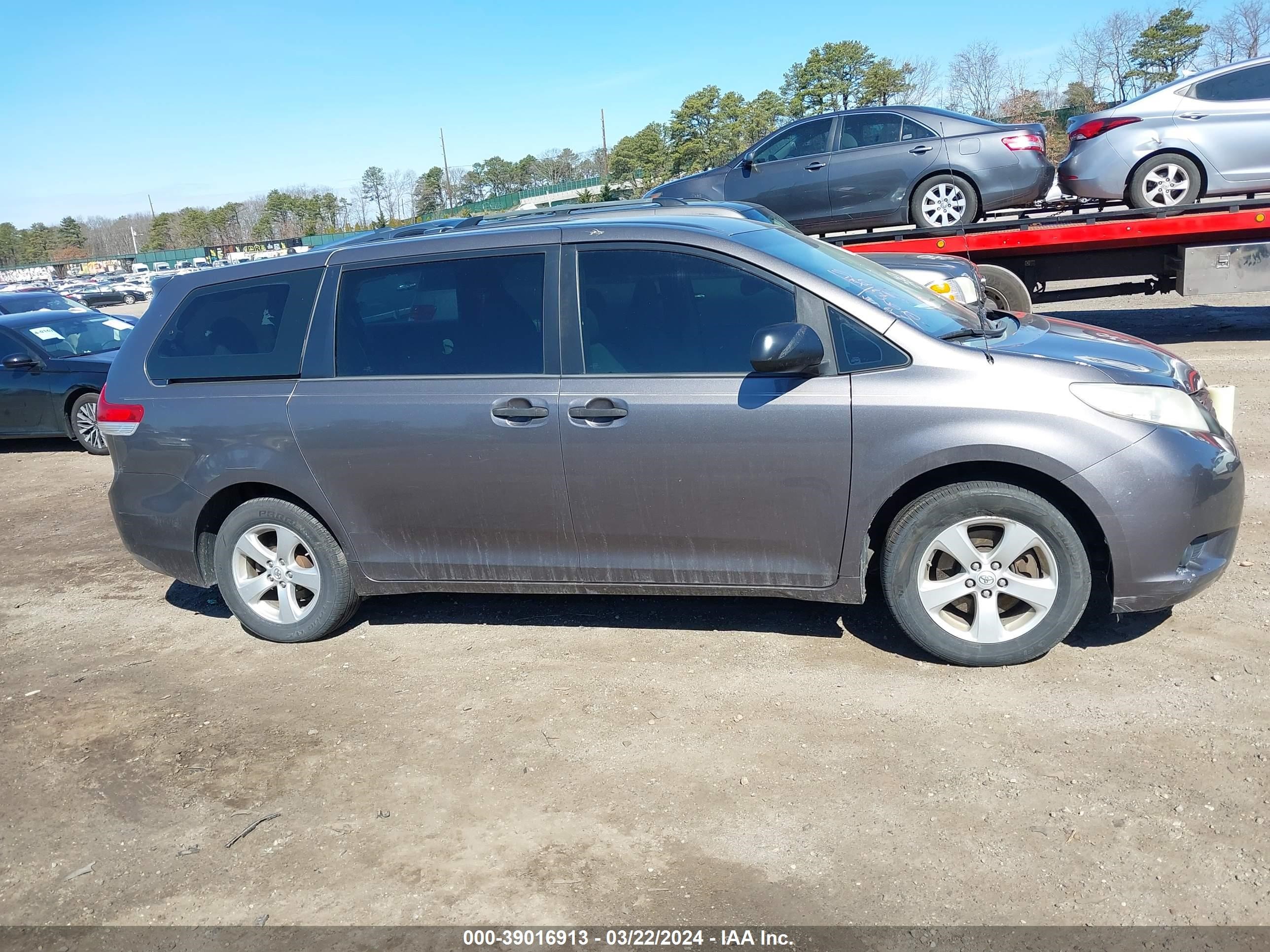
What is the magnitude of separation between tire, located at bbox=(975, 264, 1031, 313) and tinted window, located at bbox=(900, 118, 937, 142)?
5.37 feet

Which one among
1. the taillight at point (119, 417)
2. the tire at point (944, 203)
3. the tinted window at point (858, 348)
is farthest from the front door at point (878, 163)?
the taillight at point (119, 417)

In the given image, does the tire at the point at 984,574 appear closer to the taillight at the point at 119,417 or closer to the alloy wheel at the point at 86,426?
the taillight at the point at 119,417

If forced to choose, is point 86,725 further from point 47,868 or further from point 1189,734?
point 1189,734

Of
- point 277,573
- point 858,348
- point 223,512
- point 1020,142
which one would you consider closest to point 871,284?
point 858,348

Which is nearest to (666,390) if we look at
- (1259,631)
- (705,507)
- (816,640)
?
(705,507)

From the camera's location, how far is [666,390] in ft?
13.8

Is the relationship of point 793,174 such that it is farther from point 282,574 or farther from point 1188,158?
point 282,574

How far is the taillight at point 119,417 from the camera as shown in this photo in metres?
5.06

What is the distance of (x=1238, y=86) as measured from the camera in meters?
10.1

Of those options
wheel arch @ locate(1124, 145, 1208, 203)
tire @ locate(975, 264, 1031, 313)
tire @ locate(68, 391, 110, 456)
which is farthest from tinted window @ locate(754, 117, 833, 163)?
tire @ locate(68, 391, 110, 456)

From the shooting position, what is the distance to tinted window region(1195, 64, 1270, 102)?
393 inches

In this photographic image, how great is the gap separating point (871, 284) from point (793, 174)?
7303mm

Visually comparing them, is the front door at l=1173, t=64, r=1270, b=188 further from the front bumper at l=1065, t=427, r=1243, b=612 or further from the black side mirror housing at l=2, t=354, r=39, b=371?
the black side mirror housing at l=2, t=354, r=39, b=371

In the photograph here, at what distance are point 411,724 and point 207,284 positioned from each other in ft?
8.05
